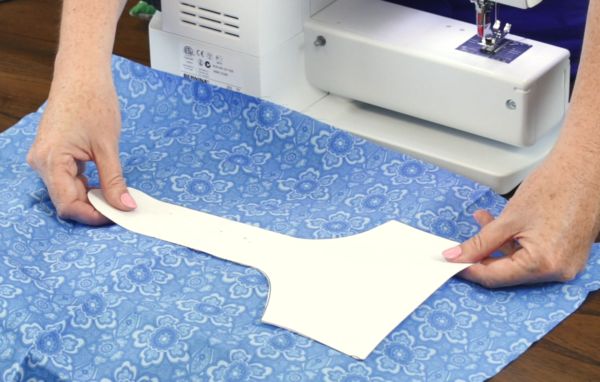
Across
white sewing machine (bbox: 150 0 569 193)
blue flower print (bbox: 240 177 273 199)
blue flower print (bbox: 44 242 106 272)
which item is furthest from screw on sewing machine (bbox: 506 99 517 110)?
blue flower print (bbox: 44 242 106 272)

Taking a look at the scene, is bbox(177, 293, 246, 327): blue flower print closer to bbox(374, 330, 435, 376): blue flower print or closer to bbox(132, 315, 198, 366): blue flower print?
bbox(132, 315, 198, 366): blue flower print

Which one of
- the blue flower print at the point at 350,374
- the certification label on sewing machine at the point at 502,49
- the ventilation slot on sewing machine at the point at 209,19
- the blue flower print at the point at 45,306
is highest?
the certification label on sewing machine at the point at 502,49

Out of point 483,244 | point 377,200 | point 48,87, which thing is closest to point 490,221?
point 483,244

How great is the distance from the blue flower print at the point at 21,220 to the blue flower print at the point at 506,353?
0.57m

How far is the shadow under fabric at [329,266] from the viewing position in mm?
1306

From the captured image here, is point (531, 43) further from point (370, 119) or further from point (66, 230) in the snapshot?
point (66, 230)

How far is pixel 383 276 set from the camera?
137 centimetres

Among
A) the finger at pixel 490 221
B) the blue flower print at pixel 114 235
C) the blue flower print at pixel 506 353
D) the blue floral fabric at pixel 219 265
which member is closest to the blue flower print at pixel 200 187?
the blue floral fabric at pixel 219 265

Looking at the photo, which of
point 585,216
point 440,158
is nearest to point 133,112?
point 440,158

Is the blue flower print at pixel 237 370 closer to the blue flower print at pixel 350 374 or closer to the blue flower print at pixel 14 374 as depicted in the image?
the blue flower print at pixel 350 374

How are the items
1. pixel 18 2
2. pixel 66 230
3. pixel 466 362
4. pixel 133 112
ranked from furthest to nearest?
pixel 18 2 < pixel 133 112 < pixel 66 230 < pixel 466 362

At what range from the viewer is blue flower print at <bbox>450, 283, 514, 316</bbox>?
1343 millimetres

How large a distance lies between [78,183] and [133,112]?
0.22m

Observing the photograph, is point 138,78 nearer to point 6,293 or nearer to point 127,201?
point 127,201
